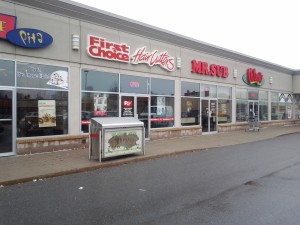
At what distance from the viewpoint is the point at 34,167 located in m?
9.09

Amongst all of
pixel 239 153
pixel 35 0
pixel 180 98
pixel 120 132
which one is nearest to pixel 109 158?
pixel 120 132

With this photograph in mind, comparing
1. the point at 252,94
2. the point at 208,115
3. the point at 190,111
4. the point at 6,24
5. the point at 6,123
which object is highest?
the point at 6,24

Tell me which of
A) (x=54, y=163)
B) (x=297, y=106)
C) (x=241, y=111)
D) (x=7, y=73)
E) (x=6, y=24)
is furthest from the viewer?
(x=297, y=106)

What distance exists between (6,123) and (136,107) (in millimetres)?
6107

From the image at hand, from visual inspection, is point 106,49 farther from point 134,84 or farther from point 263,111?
point 263,111

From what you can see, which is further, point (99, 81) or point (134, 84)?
point (134, 84)

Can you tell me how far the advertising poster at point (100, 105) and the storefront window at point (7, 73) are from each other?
3.52 metres

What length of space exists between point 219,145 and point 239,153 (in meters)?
2.22

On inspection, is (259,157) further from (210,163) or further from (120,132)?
(120,132)

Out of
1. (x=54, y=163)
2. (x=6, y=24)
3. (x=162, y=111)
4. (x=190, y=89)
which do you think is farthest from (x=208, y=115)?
(x=6, y=24)

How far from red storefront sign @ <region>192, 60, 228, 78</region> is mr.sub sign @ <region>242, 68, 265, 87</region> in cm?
299

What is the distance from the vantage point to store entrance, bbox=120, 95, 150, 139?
14.5 m

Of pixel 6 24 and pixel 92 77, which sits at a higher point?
pixel 6 24

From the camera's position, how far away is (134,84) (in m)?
15.1
